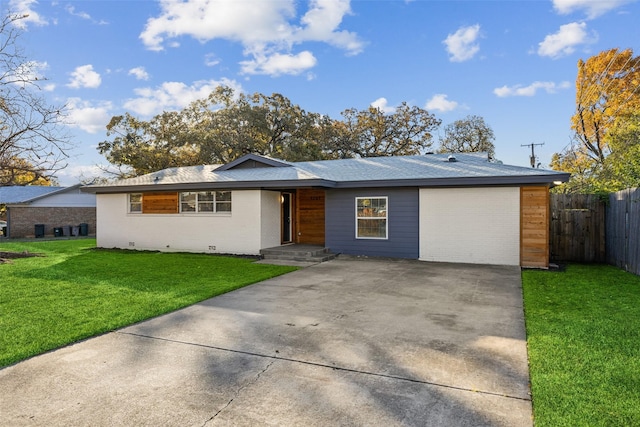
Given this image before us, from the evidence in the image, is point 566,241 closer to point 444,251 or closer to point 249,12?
point 444,251

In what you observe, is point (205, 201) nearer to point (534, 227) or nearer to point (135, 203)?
point (135, 203)

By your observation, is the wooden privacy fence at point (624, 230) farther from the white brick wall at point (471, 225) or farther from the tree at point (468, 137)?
the tree at point (468, 137)

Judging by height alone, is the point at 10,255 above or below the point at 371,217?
below

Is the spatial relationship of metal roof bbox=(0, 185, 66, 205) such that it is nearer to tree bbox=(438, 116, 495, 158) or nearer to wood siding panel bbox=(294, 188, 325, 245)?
wood siding panel bbox=(294, 188, 325, 245)

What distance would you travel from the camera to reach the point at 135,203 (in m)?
13.8

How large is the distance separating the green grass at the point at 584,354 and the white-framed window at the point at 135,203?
12622mm

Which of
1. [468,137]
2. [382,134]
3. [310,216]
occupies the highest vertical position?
[468,137]

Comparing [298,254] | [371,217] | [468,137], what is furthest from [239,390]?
[468,137]

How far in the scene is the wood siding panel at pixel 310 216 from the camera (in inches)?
513

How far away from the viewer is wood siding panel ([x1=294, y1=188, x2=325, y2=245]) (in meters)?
13.0

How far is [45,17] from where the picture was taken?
10.4m

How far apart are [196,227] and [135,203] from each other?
304 cm

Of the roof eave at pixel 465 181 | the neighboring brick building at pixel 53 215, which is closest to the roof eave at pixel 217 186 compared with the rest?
the roof eave at pixel 465 181

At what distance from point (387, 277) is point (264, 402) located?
216 inches
